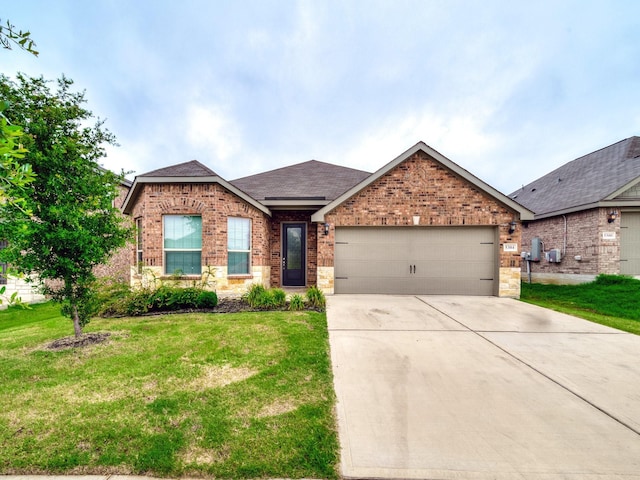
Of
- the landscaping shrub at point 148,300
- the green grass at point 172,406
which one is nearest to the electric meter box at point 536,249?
the green grass at point 172,406

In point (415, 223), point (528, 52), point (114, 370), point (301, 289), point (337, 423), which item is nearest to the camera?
point (337, 423)

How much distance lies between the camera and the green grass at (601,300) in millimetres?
6418

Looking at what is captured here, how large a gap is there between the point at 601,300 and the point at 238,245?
12082 mm

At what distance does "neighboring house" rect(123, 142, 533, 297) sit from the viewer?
26.0 ft

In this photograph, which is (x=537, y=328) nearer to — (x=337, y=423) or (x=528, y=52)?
(x=337, y=423)

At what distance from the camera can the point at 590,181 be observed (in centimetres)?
1192

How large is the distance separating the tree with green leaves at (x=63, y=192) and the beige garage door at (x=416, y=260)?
20.8 ft

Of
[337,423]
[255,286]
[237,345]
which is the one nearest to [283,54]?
[255,286]

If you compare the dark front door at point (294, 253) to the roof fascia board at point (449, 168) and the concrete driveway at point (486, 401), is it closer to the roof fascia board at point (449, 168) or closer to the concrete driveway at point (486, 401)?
the roof fascia board at point (449, 168)

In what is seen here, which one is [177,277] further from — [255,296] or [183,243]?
[255,296]

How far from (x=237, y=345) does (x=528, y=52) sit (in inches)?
833

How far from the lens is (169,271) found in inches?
313

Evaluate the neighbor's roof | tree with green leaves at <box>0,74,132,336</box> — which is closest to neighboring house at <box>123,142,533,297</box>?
tree with green leaves at <box>0,74,132,336</box>

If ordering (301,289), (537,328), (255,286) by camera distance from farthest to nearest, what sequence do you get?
1. (301,289)
2. (255,286)
3. (537,328)
